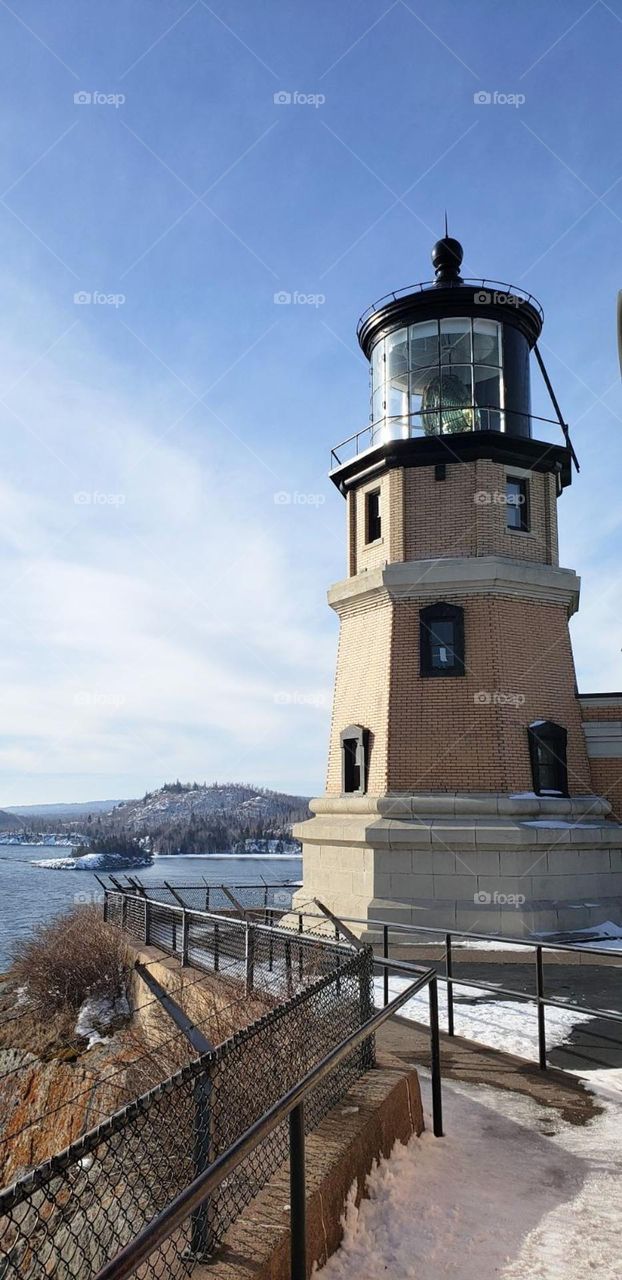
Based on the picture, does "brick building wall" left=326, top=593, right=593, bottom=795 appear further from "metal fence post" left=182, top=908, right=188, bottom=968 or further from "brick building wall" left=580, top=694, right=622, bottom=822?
"metal fence post" left=182, top=908, right=188, bottom=968

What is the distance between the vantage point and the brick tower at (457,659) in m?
15.5

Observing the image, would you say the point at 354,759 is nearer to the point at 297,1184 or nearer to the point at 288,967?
the point at 288,967

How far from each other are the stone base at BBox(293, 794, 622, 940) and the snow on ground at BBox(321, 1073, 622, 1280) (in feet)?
30.1

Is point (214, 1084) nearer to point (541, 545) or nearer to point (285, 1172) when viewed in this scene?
point (285, 1172)

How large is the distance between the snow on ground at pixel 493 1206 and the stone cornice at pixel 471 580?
11856mm

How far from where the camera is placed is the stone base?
1514 cm

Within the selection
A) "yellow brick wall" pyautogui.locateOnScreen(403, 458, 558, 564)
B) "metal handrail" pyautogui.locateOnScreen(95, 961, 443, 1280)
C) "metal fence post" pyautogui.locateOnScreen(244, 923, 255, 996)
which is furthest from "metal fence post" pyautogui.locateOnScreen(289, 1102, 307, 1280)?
"yellow brick wall" pyautogui.locateOnScreen(403, 458, 558, 564)

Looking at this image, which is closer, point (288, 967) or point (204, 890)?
point (288, 967)

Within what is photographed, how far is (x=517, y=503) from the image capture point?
18.2 m

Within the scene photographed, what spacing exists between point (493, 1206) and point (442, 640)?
12886 millimetres

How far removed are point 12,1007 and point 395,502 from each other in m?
13.0

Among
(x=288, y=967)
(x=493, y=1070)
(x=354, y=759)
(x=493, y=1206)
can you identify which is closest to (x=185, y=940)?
(x=288, y=967)

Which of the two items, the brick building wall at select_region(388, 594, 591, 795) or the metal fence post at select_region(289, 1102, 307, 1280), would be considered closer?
the metal fence post at select_region(289, 1102, 307, 1280)

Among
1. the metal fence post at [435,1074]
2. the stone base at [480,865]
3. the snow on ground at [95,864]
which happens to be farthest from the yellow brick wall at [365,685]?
the snow on ground at [95,864]
